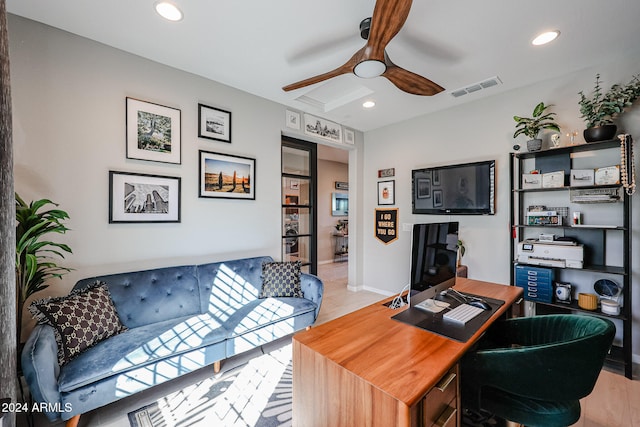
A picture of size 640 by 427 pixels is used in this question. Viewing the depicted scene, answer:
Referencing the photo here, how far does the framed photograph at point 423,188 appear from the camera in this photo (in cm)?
375

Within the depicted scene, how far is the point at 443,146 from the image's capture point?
366 centimetres

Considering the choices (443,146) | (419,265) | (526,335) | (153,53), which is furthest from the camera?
(443,146)

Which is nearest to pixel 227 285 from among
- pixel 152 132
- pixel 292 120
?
pixel 152 132

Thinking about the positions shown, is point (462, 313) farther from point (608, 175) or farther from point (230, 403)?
point (608, 175)

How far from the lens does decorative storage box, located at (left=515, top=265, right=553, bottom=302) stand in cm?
254

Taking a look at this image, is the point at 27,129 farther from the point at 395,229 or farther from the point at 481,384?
the point at 395,229

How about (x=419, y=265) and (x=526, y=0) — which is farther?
(x=526, y=0)

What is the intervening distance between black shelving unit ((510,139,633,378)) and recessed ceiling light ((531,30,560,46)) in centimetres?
99

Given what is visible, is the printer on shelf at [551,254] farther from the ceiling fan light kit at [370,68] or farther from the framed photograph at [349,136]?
the framed photograph at [349,136]

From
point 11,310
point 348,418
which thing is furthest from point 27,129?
point 348,418

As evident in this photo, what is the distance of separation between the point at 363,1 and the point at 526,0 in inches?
43.4

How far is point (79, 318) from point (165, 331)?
539 millimetres

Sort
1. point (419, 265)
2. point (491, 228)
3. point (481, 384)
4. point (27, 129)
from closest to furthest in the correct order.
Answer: point (481, 384) < point (419, 265) < point (27, 129) < point (491, 228)

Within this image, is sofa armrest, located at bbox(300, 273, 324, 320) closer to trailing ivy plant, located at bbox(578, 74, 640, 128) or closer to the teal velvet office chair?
the teal velvet office chair
